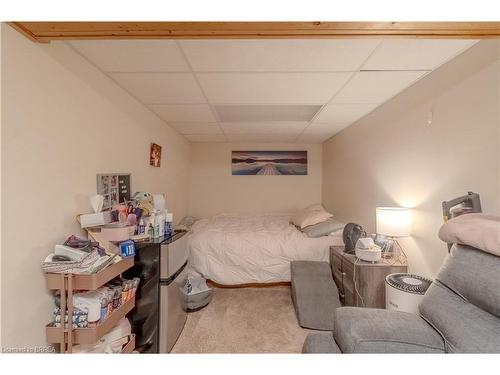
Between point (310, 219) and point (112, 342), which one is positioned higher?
point (310, 219)

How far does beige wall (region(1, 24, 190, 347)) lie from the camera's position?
98 centimetres

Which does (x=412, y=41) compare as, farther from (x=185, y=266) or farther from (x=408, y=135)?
(x=185, y=266)

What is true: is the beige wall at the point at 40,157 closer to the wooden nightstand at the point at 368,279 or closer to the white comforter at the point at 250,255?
the white comforter at the point at 250,255

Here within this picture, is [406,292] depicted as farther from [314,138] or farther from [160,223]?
[314,138]

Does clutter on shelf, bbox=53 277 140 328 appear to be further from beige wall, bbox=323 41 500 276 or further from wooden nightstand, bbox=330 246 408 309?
beige wall, bbox=323 41 500 276

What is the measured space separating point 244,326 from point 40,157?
6.43ft

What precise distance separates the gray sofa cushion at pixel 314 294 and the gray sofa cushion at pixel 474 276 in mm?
1209

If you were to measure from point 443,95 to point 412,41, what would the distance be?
1.73 ft

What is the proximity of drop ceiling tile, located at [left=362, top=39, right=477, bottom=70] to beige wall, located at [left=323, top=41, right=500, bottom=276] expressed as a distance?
0.31ft

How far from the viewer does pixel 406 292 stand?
136 cm

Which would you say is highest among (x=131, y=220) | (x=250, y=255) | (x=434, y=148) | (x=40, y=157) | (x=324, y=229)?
(x=434, y=148)

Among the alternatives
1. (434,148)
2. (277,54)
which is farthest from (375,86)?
(277,54)
